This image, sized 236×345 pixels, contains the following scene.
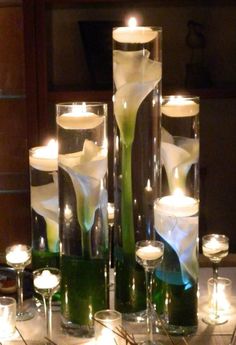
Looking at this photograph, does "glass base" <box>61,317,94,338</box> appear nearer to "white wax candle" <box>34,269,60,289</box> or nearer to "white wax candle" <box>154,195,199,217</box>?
"white wax candle" <box>34,269,60,289</box>

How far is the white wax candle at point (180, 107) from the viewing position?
1230 millimetres

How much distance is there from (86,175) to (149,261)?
0.18 meters

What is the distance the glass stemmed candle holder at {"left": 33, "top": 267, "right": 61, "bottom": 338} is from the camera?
1.10 m

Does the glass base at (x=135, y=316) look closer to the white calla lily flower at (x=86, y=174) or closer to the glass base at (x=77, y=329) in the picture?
the glass base at (x=77, y=329)

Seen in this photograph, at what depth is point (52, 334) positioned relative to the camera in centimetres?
115

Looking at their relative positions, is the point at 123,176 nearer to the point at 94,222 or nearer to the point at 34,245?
the point at 94,222

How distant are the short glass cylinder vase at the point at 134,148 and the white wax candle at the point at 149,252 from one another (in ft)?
0.25

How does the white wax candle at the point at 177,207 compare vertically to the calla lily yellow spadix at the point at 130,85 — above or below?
below

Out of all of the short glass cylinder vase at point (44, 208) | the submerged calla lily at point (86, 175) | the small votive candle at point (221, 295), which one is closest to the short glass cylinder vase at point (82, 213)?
the submerged calla lily at point (86, 175)

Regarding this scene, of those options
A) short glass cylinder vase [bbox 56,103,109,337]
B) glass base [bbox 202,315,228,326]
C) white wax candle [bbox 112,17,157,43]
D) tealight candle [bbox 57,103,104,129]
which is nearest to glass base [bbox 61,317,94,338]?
short glass cylinder vase [bbox 56,103,109,337]

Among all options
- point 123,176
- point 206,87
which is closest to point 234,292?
point 123,176

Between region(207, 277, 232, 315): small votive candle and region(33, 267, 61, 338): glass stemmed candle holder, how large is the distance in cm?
30

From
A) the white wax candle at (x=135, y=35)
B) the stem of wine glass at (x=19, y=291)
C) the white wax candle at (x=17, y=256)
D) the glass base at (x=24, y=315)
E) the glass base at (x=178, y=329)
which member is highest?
the white wax candle at (x=135, y=35)

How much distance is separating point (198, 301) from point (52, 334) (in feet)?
0.99
